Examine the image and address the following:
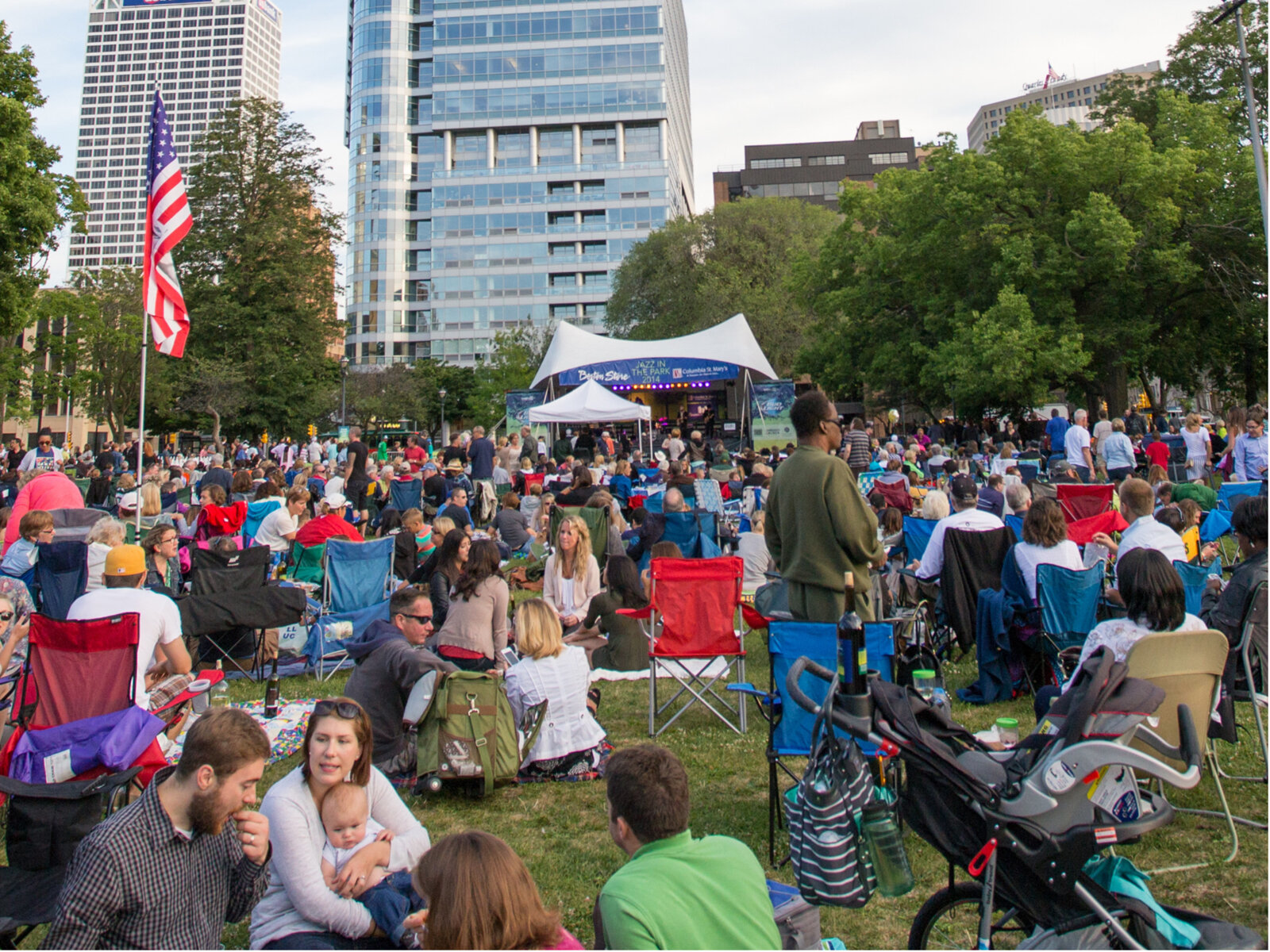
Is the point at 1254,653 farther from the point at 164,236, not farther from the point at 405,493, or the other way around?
the point at 405,493

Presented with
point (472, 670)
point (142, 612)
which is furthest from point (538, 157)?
point (142, 612)

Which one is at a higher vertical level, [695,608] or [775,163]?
[775,163]

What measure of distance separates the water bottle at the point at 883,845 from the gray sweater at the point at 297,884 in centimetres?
156

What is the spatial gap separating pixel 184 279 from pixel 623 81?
4658cm

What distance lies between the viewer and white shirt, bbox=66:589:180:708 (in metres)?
4.35

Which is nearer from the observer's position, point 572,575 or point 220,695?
point 220,695

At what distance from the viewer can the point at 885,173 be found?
2956 cm

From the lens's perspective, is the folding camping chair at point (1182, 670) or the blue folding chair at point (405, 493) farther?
the blue folding chair at point (405, 493)

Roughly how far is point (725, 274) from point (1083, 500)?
36.6 m

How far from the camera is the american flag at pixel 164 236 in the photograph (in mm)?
8758

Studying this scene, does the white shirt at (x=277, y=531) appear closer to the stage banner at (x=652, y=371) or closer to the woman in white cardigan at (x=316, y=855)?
the woman in white cardigan at (x=316, y=855)

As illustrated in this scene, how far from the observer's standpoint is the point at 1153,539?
568 cm

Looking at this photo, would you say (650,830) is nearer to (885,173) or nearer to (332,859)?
(332,859)

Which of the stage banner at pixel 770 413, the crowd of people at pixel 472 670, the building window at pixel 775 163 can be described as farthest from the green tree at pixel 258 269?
the building window at pixel 775 163
